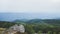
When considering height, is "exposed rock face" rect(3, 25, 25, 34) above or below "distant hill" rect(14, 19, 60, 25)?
below

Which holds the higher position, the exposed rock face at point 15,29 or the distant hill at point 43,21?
the distant hill at point 43,21

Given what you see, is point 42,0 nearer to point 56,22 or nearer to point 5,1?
point 56,22

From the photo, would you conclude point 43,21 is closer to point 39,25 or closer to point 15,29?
point 39,25

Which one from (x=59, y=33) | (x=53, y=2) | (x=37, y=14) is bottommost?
(x=59, y=33)

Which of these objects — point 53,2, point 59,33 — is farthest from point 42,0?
point 59,33

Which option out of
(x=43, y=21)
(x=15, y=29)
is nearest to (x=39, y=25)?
(x=43, y=21)

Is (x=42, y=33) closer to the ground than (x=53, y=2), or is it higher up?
Result: closer to the ground

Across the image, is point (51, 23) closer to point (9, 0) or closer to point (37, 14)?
point (37, 14)

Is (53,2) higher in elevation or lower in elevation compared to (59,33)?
higher

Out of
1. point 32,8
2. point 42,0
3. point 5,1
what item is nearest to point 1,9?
point 5,1
